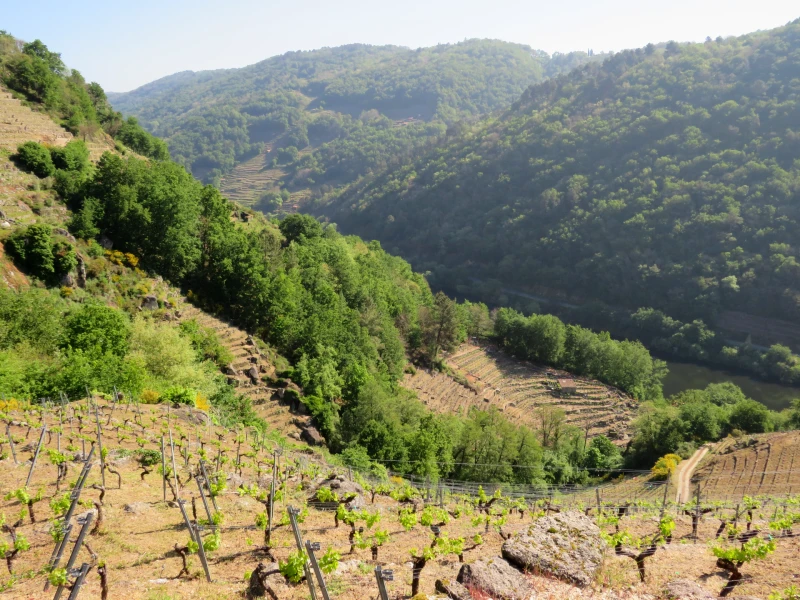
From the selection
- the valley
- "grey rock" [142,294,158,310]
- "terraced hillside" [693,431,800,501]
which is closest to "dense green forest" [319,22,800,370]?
the valley

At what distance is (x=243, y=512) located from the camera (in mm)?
12797

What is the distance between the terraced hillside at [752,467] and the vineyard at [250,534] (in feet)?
61.7

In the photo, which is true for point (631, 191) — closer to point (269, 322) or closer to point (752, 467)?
point (752, 467)

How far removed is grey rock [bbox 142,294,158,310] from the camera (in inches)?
1206

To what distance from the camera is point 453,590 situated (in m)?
8.42

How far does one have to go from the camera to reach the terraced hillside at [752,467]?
3167cm

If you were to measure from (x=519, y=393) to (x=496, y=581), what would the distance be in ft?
176

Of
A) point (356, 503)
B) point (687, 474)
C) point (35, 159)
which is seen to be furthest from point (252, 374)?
point (687, 474)

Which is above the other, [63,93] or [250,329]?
[63,93]

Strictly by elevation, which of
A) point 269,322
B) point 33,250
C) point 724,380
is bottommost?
point 724,380

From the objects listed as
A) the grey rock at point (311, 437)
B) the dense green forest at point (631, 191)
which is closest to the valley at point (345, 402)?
the grey rock at point (311, 437)

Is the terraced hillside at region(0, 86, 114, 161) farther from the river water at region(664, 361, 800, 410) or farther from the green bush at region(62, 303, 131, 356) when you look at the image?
the river water at region(664, 361, 800, 410)

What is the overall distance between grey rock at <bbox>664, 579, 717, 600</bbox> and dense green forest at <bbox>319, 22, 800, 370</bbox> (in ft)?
312

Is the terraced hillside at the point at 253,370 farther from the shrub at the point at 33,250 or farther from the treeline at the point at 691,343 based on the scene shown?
the treeline at the point at 691,343
